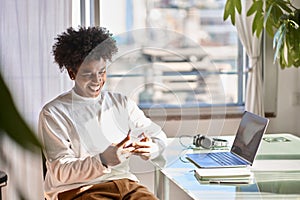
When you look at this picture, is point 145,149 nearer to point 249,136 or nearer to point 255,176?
point 255,176

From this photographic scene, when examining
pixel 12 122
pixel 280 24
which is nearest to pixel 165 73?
pixel 280 24

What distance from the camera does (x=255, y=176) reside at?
188 centimetres

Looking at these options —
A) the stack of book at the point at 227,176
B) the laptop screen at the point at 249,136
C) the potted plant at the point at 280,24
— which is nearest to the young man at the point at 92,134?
the stack of book at the point at 227,176

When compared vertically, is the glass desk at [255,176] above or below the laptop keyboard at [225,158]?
below

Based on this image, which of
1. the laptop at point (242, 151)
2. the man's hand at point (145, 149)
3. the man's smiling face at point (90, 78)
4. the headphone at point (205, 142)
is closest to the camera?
the man's hand at point (145, 149)

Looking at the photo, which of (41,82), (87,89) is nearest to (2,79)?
(87,89)

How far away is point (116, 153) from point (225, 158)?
1.62 feet

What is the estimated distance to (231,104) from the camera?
11.3 ft

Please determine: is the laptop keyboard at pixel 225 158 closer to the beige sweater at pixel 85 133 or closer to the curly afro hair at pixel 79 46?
the beige sweater at pixel 85 133

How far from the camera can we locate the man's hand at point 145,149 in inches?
69.9

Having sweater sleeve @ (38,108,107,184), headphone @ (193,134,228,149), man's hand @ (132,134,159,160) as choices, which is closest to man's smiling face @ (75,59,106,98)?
sweater sleeve @ (38,108,107,184)

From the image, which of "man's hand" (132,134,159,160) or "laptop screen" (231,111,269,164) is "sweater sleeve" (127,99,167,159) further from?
"laptop screen" (231,111,269,164)

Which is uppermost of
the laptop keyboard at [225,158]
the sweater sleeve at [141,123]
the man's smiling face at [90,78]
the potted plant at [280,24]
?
the potted plant at [280,24]

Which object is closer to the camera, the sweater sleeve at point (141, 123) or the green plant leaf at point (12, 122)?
the green plant leaf at point (12, 122)
